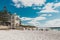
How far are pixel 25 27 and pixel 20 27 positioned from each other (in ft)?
1.60

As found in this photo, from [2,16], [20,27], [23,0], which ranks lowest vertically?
[20,27]

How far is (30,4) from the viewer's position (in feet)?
36.9

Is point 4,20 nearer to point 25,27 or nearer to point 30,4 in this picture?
point 25,27

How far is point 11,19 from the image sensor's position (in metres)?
16.3

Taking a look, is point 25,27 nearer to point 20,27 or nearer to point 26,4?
point 20,27

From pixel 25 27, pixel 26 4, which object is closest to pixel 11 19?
pixel 25 27

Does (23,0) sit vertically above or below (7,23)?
above

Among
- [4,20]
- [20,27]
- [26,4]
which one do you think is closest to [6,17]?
[4,20]

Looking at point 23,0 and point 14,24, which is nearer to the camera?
point 23,0

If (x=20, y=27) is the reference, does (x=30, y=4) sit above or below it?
above

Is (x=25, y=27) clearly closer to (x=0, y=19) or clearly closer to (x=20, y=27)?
(x=20, y=27)

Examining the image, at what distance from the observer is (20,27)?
1572cm

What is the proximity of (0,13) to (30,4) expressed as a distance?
5.65 metres

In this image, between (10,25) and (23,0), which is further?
(10,25)
